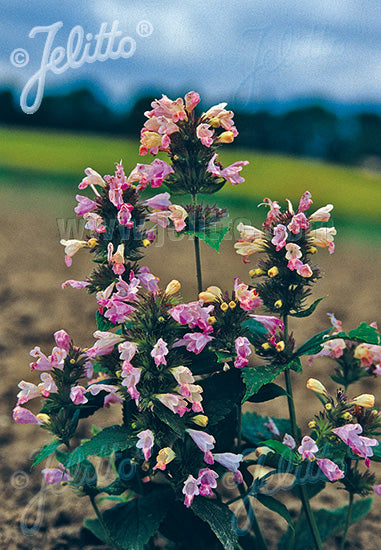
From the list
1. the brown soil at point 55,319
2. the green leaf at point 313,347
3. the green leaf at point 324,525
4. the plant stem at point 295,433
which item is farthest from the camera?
the brown soil at point 55,319

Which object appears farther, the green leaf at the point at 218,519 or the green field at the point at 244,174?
the green field at the point at 244,174

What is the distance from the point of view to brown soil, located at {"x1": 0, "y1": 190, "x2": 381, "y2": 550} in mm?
3510

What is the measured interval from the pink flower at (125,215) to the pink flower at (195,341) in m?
0.46

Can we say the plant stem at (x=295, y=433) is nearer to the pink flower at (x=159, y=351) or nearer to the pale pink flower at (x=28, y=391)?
the pink flower at (x=159, y=351)

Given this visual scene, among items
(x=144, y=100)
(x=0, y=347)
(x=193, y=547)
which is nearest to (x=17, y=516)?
(x=193, y=547)

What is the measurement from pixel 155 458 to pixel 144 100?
12.1m

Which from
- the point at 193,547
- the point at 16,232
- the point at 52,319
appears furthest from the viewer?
the point at 16,232

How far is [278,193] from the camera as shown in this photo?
13.4m

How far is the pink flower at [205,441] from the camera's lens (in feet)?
6.96

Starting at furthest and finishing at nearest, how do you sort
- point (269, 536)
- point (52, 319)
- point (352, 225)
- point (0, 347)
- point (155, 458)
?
point (352, 225) → point (52, 319) → point (0, 347) → point (269, 536) → point (155, 458)

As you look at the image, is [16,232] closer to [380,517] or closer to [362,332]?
[380,517]

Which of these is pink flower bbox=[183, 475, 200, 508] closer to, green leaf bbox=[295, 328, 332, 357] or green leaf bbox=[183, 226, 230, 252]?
green leaf bbox=[295, 328, 332, 357]

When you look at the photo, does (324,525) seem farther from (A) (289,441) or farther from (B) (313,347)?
(B) (313,347)

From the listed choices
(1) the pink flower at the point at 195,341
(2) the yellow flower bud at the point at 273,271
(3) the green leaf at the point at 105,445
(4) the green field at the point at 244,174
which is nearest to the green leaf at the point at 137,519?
(3) the green leaf at the point at 105,445
